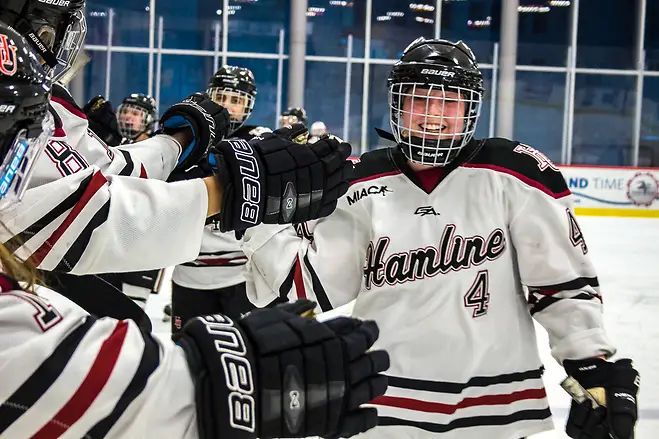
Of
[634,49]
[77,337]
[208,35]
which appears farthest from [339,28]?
[77,337]

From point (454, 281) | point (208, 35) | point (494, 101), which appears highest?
point (208, 35)

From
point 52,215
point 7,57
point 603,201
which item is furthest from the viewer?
point 603,201

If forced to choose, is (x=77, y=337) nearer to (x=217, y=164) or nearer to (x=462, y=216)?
(x=217, y=164)

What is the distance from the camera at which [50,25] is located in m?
1.50

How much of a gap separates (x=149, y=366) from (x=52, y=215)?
1.28 feet

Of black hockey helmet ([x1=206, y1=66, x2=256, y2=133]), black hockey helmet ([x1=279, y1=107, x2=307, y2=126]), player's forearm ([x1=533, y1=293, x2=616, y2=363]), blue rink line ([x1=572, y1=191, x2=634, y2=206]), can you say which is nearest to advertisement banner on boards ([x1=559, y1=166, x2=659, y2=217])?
blue rink line ([x1=572, y1=191, x2=634, y2=206])

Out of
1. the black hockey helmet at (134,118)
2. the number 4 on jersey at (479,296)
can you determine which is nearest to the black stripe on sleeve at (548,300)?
the number 4 on jersey at (479,296)

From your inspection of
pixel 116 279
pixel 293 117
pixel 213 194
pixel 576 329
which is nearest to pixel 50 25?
pixel 213 194

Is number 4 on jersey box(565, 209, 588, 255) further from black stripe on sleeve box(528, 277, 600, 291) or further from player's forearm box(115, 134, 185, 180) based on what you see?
player's forearm box(115, 134, 185, 180)

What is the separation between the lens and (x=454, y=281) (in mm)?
1602

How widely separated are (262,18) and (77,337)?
39.9 feet

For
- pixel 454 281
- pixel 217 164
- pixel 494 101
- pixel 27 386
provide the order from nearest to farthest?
pixel 27 386, pixel 217 164, pixel 454 281, pixel 494 101

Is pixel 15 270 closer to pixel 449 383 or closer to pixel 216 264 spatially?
pixel 449 383

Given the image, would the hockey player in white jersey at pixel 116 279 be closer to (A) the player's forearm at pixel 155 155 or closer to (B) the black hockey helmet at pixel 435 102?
(A) the player's forearm at pixel 155 155
